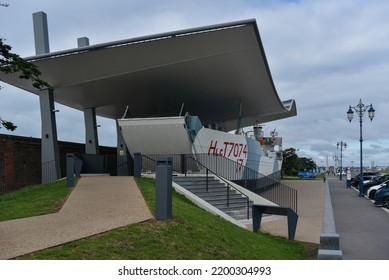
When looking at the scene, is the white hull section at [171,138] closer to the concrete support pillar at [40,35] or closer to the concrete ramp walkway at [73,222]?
the concrete support pillar at [40,35]

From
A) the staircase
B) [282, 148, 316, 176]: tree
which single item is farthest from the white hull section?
[282, 148, 316, 176]: tree

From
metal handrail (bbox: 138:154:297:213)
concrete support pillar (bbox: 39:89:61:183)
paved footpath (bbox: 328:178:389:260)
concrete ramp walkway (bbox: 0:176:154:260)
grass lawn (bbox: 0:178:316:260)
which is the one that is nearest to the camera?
grass lawn (bbox: 0:178:316:260)

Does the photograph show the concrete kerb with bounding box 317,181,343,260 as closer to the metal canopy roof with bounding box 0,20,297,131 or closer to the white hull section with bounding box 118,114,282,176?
the metal canopy roof with bounding box 0,20,297,131

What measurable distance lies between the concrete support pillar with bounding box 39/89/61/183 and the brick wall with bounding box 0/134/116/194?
0.51 meters

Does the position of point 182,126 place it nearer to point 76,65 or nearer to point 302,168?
point 76,65

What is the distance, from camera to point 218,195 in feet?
51.8

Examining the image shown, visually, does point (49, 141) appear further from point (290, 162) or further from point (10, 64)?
point (290, 162)

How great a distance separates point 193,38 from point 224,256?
490 inches

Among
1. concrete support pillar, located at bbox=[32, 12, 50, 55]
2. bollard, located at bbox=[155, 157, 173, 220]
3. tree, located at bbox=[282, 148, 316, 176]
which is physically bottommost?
tree, located at bbox=[282, 148, 316, 176]

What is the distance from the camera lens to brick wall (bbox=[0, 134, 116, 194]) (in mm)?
17875

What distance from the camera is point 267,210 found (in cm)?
1145

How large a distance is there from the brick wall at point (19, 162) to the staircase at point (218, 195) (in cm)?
756

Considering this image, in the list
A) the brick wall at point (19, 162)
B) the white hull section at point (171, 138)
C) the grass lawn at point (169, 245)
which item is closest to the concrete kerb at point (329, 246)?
the grass lawn at point (169, 245)
